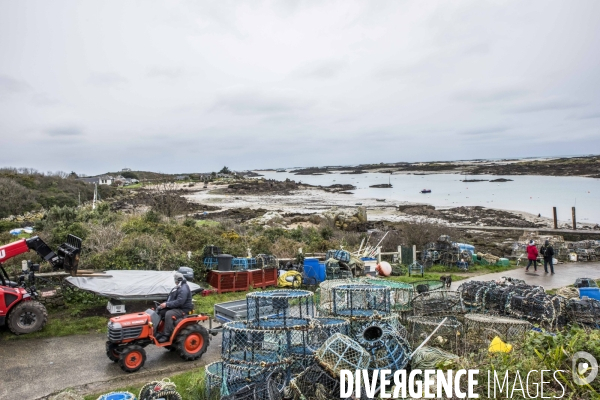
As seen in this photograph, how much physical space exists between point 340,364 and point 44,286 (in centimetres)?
985

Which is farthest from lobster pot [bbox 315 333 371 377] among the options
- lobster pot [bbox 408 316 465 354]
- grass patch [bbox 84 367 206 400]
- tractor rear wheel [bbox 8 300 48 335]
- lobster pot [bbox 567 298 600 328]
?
tractor rear wheel [bbox 8 300 48 335]

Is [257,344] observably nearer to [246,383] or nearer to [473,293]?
[246,383]

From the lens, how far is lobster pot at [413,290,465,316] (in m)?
10.1

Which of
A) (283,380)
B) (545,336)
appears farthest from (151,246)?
(545,336)

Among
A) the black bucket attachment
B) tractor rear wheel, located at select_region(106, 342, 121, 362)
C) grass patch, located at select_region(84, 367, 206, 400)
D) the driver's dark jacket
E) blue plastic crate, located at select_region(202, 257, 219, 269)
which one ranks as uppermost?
the black bucket attachment

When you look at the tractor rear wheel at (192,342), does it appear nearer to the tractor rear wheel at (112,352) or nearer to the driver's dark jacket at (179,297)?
the driver's dark jacket at (179,297)

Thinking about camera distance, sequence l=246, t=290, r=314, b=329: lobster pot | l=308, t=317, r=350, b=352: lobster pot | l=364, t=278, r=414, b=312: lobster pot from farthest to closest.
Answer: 1. l=364, t=278, r=414, b=312: lobster pot
2. l=246, t=290, r=314, b=329: lobster pot
3. l=308, t=317, r=350, b=352: lobster pot

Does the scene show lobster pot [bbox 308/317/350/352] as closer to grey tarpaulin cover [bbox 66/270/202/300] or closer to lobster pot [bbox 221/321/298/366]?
lobster pot [bbox 221/321/298/366]

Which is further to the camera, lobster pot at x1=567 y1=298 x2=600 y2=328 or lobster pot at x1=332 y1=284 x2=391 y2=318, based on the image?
lobster pot at x1=567 y1=298 x2=600 y2=328

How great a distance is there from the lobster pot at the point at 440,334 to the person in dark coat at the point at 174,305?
4.41m

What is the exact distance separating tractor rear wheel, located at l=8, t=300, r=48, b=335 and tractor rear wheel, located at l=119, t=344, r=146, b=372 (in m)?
3.14

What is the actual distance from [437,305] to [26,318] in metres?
9.12

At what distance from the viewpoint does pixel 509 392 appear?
4910mm

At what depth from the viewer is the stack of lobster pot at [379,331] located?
22.3ft
